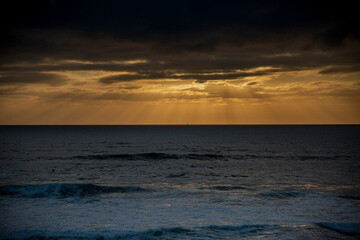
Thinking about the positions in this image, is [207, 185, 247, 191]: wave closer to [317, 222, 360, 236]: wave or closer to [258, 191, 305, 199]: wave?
[258, 191, 305, 199]: wave

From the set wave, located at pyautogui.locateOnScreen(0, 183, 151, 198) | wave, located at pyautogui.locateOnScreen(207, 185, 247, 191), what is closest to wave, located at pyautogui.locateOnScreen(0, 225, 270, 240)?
wave, located at pyautogui.locateOnScreen(0, 183, 151, 198)

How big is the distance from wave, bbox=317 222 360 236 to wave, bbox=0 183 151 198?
1639 centimetres

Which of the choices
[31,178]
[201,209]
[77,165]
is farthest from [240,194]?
[77,165]

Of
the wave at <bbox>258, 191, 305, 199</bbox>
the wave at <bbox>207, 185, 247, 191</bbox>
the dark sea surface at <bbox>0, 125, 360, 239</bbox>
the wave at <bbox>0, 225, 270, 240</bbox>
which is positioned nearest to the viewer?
the wave at <bbox>0, 225, 270, 240</bbox>

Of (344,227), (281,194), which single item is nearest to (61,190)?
(281,194)

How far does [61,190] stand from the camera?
94.2ft

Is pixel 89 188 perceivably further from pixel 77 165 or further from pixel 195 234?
pixel 77 165

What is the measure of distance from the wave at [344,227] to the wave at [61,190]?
16389mm

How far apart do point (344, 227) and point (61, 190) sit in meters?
24.6

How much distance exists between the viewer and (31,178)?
35.4 meters

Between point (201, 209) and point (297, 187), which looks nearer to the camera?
point (201, 209)

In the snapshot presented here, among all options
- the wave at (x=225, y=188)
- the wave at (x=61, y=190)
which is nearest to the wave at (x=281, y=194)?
the wave at (x=225, y=188)

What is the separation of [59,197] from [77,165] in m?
22.0

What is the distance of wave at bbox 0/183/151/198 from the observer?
2709cm
